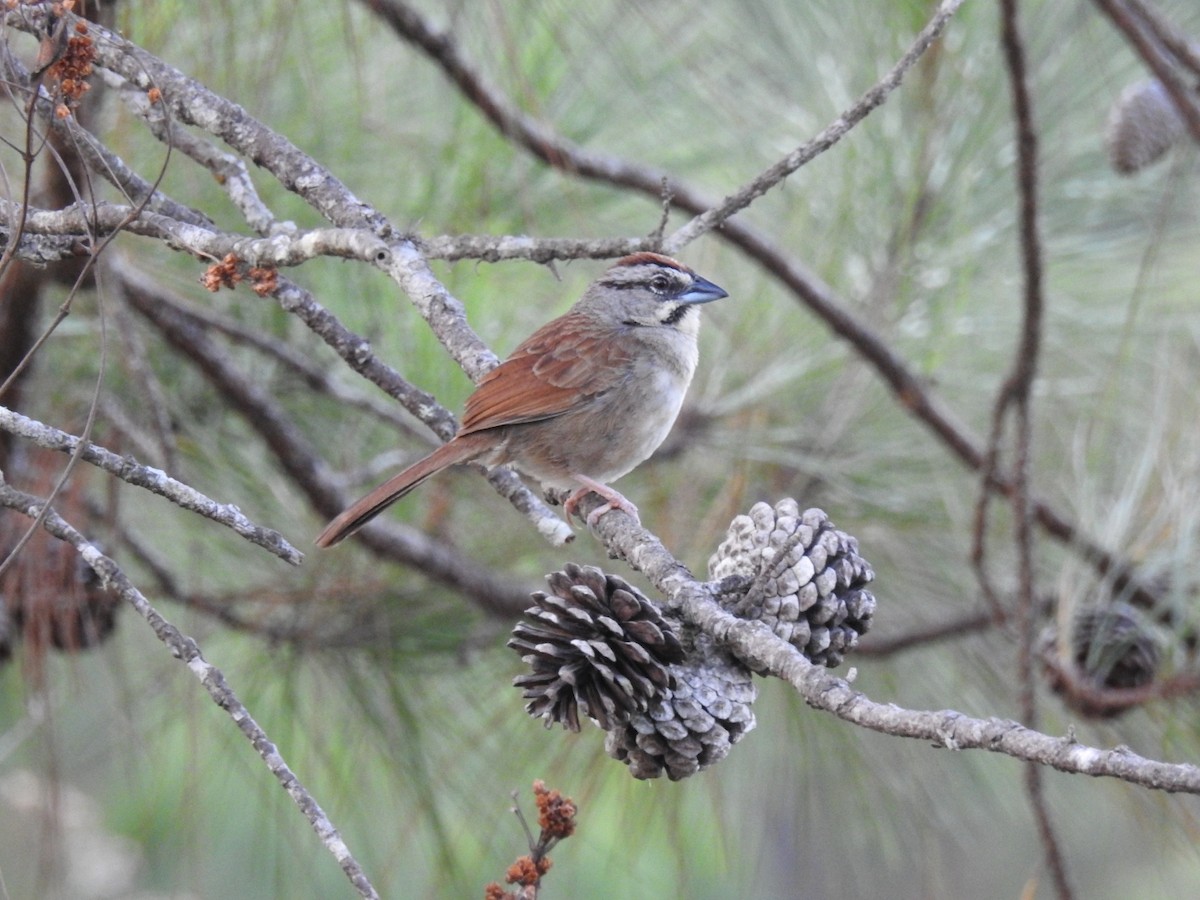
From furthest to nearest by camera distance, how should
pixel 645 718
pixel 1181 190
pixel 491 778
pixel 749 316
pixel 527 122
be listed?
pixel 749 316
pixel 1181 190
pixel 491 778
pixel 527 122
pixel 645 718

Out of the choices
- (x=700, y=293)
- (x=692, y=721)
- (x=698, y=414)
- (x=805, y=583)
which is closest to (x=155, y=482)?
(x=692, y=721)

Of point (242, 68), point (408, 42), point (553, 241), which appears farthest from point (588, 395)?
point (553, 241)

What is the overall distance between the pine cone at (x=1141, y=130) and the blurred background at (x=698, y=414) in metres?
0.16

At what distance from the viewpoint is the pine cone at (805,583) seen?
2033 mm

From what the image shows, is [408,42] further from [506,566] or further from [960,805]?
[960,805]

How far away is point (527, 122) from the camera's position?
3619mm

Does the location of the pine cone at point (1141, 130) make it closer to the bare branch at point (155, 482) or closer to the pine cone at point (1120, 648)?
the pine cone at point (1120, 648)

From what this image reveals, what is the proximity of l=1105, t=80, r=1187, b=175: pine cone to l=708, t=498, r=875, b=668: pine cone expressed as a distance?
6.47 ft

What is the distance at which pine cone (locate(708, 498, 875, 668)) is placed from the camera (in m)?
2.03

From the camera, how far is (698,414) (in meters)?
4.28

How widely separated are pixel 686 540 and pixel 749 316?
2.79 ft

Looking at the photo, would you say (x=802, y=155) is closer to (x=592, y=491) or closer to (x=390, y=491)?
(x=390, y=491)

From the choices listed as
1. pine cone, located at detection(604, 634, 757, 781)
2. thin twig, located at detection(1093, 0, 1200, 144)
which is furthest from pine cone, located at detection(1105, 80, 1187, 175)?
pine cone, located at detection(604, 634, 757, 781)

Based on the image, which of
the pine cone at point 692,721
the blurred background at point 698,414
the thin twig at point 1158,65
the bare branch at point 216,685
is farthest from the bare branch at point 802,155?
the blurred background at point 698,414
